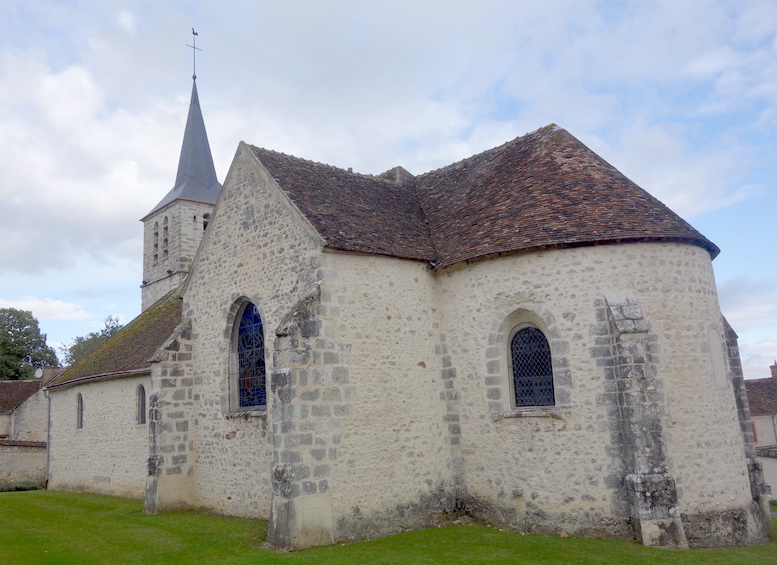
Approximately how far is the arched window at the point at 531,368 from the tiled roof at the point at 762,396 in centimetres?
2536

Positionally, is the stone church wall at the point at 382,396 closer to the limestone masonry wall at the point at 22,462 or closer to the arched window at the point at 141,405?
the arched window at the point at 141,405

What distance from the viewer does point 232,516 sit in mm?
14039

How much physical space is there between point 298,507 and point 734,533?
7839mm

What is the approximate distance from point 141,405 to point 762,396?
3190 centimetres

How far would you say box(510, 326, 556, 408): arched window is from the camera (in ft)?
40.9

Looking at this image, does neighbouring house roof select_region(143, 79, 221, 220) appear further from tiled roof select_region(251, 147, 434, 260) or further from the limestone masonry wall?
tiled roof select_region(251, 147, 434, 260)

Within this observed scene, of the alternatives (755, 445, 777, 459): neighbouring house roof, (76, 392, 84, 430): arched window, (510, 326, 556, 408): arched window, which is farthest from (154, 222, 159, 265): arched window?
(755, 445, 777, 459): neighbouring house roof

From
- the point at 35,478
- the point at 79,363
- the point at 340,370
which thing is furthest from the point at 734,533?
the point at 35,478

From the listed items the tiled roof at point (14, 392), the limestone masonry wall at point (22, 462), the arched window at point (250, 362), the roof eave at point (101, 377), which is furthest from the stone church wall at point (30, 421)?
the arched window at point (250, 362)

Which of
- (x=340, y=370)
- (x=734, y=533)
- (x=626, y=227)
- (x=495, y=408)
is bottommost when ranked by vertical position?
(x=734, y=533)

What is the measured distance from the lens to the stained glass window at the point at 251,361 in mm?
14141

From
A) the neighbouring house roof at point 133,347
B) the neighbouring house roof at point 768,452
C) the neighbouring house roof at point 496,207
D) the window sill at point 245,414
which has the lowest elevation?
the neighbouring house roof at point 768,452

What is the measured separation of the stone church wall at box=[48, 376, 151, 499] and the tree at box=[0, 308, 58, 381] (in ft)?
90.8

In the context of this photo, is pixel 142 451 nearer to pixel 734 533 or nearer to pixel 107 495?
pixel 107 495
